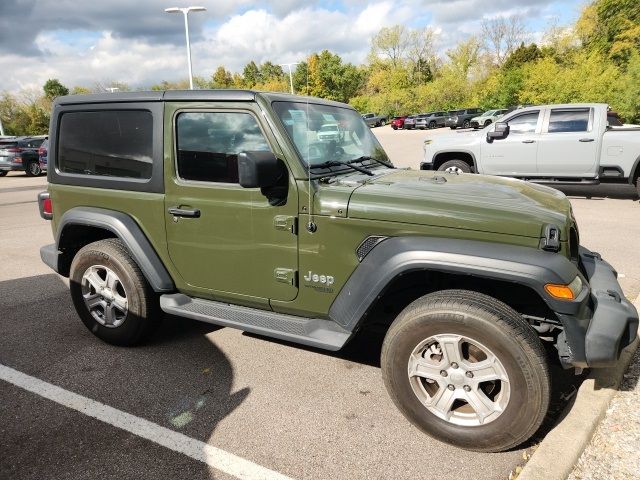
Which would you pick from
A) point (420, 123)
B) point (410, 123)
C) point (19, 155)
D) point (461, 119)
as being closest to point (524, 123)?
point (19, 155)

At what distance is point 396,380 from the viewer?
8.95 ft

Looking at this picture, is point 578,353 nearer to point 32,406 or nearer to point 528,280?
point 528,280

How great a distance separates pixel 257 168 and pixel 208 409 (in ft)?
5.18

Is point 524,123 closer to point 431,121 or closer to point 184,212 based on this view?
point 184,212

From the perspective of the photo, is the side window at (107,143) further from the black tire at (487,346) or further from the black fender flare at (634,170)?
the black fender flare at (634,170)

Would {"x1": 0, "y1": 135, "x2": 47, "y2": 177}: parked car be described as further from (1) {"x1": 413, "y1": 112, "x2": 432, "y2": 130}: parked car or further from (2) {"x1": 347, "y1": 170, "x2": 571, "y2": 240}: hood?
(1) {"x1": 413, "y1": 112, "x2": 432, "y2": 130}: parked car

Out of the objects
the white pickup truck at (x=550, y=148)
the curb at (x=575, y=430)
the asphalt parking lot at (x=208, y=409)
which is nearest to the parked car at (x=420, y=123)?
the white pickup truck at (x=550, y=148)

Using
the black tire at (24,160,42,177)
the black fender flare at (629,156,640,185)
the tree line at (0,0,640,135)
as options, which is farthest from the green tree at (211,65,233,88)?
the black fender flare at (629,156,640,185)

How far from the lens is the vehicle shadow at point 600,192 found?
398 inches

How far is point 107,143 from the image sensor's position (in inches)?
146

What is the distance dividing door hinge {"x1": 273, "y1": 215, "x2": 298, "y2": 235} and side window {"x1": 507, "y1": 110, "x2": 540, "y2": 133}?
8.39 m

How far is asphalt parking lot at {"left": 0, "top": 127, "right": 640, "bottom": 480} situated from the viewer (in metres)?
2.55

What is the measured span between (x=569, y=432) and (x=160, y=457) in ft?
7.37

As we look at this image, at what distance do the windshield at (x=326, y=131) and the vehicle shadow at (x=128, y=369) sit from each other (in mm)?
1722
